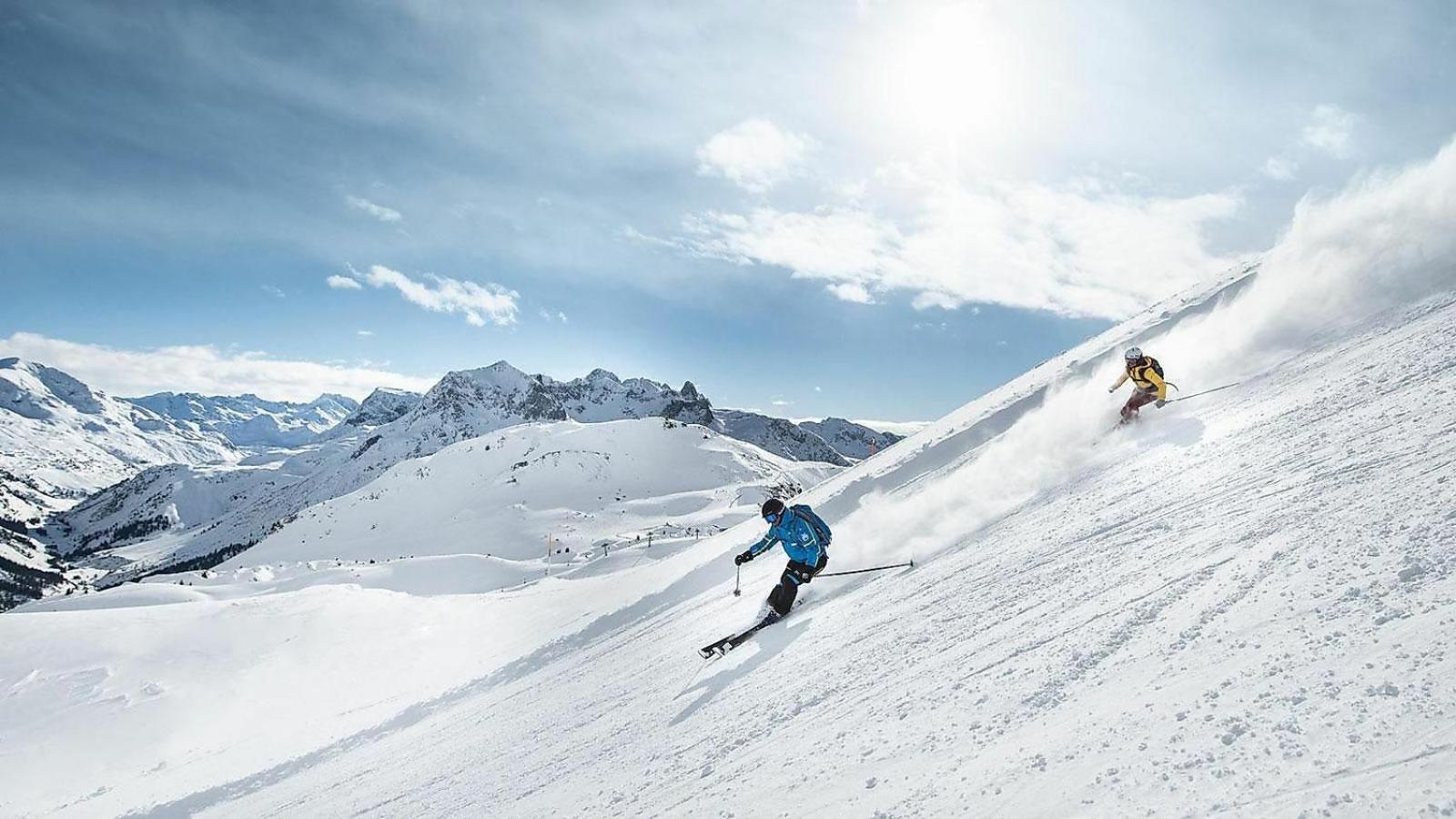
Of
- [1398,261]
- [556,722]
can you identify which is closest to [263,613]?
[556,722]

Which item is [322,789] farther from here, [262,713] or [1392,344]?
[1392,344]

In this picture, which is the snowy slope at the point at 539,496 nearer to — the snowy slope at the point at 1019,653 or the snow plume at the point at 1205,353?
the snowy slope at the point at 1019,653

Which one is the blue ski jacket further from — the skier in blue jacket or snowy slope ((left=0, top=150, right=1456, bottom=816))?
snowy slope ((left=0, top=150, right=1456, bottom=816))

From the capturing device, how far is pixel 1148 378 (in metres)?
13.8

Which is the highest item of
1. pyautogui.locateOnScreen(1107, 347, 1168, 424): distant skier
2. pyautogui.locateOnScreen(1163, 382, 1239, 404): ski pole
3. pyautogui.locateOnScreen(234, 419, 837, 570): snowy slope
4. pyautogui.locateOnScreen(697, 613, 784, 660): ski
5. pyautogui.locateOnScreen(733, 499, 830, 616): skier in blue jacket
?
pyautogui.locateOnScreen(234, 419, 837, 570): snowy slope

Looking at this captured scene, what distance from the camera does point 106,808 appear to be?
13461 mm

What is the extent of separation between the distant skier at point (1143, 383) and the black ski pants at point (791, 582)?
7.22 metres

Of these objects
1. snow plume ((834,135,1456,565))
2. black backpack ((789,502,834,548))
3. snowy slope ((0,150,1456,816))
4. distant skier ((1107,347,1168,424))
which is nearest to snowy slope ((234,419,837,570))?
snowy slope ((0,150,1456,816))

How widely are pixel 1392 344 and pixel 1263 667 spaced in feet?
32.0

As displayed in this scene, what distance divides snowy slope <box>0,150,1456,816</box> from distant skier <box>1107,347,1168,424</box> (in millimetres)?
716

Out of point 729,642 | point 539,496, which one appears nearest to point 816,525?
point 729,642

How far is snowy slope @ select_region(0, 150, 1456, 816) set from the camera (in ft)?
12.1

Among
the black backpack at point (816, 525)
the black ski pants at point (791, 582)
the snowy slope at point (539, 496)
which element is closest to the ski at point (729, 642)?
the black ski pants at point (791, 582)

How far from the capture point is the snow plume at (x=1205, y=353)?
12453 millimetres
